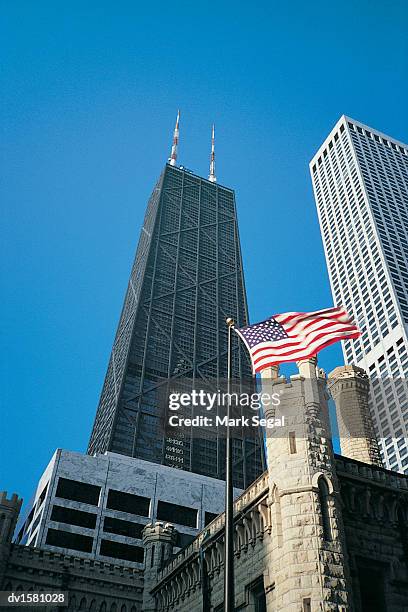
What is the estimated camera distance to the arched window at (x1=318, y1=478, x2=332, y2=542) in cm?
2283

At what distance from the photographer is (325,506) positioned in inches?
928

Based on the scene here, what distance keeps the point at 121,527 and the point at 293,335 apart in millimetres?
55955

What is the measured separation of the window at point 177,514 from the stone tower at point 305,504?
57.4 m

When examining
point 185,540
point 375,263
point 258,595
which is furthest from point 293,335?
point 375,263

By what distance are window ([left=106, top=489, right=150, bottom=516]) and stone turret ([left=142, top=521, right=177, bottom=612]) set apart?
128 feet

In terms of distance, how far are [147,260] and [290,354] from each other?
145205 millimetres

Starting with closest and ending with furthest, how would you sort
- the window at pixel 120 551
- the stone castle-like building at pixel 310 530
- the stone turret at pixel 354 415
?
the stone castle-like building at pixel 310 530 < the stone turret at pixel 354 415 < the window at pixel 120 551

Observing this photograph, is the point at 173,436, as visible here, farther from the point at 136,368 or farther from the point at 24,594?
the point at 24,594

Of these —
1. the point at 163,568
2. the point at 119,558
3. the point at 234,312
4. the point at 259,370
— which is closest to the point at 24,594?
the point at 163,568

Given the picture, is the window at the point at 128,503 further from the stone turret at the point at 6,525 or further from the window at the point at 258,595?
the window at the point at 258,595

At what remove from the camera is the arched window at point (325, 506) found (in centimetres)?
2283

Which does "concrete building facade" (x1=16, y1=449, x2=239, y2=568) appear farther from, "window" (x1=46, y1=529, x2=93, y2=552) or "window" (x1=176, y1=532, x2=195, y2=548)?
"window" (x1=176, y1=532, x2=195, y2=548)

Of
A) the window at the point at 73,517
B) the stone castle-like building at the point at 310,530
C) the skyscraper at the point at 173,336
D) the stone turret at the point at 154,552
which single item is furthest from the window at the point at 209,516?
the stone castle-like building at the point at 310,530

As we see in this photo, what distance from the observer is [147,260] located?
170m
